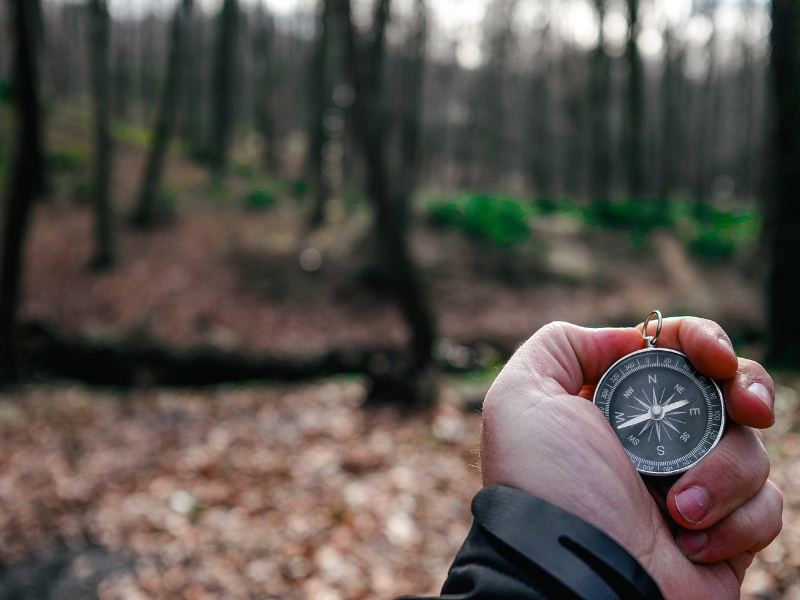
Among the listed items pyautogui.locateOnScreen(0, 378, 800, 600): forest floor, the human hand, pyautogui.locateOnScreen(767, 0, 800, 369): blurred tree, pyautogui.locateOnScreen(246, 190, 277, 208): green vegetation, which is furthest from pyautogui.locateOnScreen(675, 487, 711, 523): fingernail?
pyautogui.locateOnScreen(246, 190, 277, 208): green vegetation

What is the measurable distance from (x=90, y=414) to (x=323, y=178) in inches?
513

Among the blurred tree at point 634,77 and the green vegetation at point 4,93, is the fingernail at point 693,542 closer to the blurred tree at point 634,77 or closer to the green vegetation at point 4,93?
the blurred tree at point 634,77

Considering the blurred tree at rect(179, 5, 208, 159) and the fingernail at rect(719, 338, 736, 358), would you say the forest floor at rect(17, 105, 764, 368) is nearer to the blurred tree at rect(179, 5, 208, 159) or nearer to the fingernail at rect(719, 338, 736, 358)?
the fingernail at rect(719, 338, 736, 358)

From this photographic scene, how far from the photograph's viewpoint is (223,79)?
914 inches

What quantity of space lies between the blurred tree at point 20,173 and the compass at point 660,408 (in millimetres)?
8052

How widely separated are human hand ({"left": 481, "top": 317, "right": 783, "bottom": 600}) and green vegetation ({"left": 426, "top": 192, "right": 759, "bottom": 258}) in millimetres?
15428

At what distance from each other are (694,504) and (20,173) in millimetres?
8435

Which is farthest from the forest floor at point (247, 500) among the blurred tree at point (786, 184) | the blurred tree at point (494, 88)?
the blurred tree at point (494, 88)

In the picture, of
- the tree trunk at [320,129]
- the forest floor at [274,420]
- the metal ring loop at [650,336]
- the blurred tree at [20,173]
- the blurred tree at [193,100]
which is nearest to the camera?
the metal ring loop at [650,336]

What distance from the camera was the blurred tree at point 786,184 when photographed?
6312 millimetres

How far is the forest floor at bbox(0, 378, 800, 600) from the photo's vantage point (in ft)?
12.3

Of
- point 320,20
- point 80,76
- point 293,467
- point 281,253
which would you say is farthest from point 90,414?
point 80,76

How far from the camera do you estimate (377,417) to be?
6758 mm

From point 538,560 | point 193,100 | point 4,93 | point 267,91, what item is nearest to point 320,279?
point 538,560
